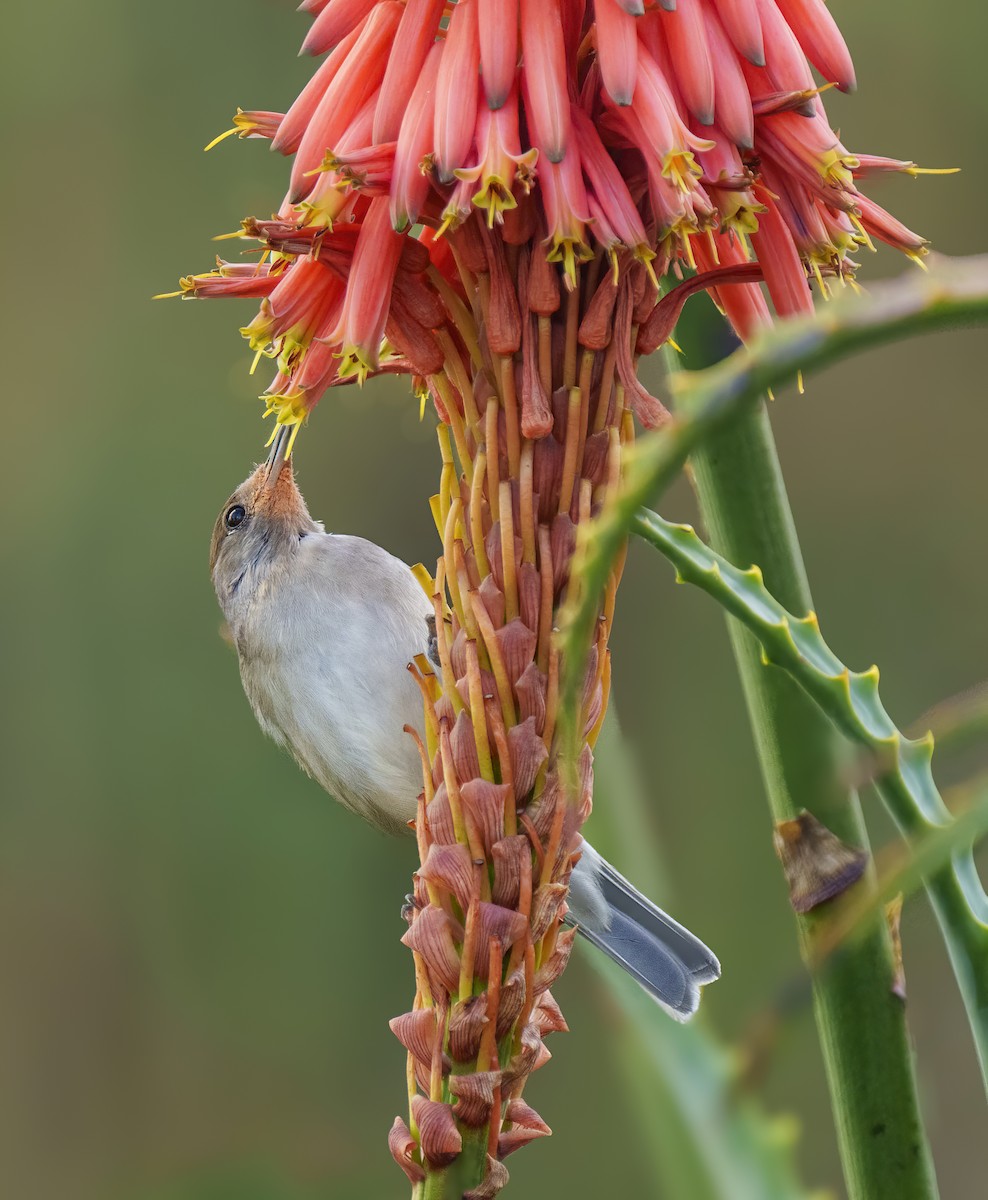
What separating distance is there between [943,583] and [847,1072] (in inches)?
159

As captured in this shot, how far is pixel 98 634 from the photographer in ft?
17.3

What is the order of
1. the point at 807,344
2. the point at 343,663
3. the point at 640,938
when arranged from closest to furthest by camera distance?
the point at 807,344 → the point at 640,938 → the point at 343,663

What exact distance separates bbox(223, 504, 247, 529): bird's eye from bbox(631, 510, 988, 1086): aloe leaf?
2.25m

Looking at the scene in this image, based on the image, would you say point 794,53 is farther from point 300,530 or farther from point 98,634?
point 98,634

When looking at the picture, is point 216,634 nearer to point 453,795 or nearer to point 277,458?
point 277,458

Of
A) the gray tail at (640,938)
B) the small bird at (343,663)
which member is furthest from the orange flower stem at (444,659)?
the small bird at (343,663)

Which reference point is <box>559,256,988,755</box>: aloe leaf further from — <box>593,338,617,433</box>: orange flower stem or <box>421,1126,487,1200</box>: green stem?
<box>421,1126,487,1200</box>: green stem

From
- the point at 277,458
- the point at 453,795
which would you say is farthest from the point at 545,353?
the point at 277,458

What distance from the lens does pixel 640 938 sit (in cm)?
213

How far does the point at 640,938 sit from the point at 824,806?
1030mm

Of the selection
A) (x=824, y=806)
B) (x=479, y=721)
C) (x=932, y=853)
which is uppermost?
(x=932, y=853)

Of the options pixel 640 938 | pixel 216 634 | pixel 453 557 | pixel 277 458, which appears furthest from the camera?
pixel 216 634

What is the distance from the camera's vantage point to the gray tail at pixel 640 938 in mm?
2043

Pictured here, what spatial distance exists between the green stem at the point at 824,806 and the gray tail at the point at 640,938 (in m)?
0.85
